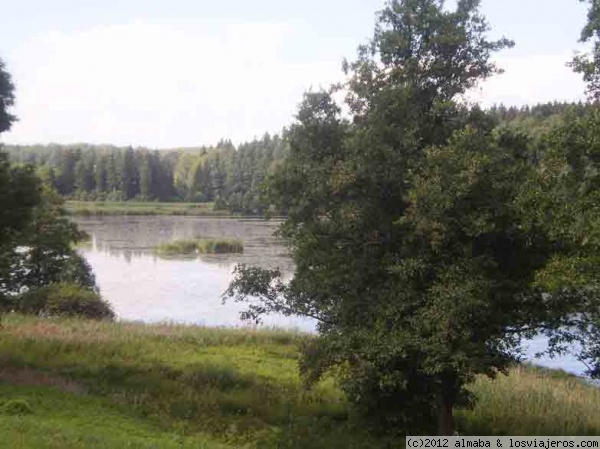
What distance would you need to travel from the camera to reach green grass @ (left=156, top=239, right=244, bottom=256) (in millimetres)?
67050

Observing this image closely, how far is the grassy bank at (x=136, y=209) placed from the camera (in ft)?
392

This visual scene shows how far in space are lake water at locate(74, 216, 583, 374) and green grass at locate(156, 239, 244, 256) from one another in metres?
1.24

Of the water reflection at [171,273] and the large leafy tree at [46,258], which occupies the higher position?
the large leafy tree at [46,258]

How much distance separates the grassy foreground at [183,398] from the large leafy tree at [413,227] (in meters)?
2.66

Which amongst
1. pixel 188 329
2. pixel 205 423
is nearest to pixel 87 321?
pixel 188 329

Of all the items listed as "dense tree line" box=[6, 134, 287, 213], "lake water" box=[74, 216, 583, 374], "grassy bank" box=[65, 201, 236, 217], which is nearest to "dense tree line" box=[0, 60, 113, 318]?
"lake water" box=[74, 216, 583, 374]

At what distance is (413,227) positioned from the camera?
46.4ft

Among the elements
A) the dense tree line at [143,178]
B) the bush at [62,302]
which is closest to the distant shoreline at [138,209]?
the dense tree line at [143,178]

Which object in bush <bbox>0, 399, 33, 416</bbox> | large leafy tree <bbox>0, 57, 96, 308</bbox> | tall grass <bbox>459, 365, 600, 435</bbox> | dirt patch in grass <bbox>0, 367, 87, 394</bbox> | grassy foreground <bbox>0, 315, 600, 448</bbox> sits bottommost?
tall grass <bbox>459, 365, 600, 435</bbox>

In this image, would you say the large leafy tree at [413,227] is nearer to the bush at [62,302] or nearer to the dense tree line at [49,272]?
the dense tree line at [49,272]

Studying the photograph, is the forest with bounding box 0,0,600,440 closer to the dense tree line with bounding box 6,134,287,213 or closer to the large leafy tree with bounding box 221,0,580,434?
the large leafy tree with bounding box 221,0,580,434

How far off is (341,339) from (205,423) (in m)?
4.82

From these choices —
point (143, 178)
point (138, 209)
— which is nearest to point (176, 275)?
point (138, 209)

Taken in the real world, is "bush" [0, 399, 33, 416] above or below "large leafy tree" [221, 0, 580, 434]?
below
